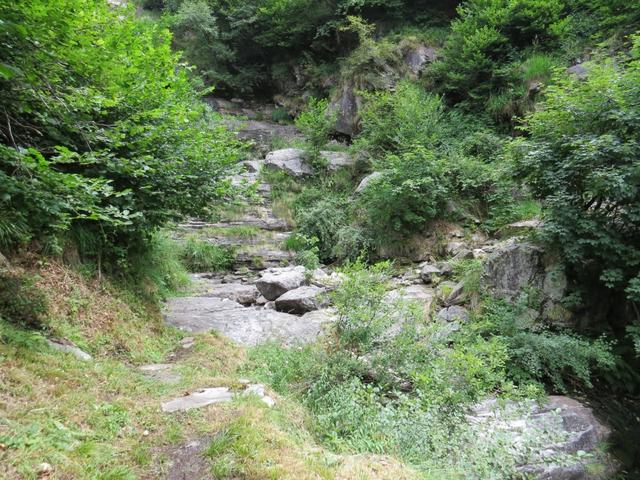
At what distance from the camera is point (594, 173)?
200 inches

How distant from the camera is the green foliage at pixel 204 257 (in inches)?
446

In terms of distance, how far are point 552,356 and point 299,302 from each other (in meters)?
4.21

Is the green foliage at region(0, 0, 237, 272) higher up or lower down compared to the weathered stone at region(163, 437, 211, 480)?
higher up

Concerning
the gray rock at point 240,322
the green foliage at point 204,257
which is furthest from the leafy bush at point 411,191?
the green foliage at point 204,257

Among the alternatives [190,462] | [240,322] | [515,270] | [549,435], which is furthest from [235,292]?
[549,435]

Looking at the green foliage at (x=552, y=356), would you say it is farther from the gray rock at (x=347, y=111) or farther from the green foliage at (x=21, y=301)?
the gray rock at (x=347, y=111)

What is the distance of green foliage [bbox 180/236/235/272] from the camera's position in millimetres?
11336

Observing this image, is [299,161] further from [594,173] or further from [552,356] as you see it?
[552,356]

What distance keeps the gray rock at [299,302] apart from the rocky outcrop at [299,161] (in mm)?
7662

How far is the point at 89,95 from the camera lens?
3711 mm

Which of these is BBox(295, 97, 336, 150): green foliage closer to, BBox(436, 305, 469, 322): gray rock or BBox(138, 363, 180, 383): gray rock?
BBox(436, 305, 469, 322): gray rock

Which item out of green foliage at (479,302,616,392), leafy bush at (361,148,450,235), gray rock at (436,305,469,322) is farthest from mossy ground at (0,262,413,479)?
leafy bush at (361,148,450,235)

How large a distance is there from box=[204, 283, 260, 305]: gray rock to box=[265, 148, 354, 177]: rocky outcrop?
19.9 ft

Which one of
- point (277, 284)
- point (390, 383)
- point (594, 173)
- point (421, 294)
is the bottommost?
point (277, 284)
